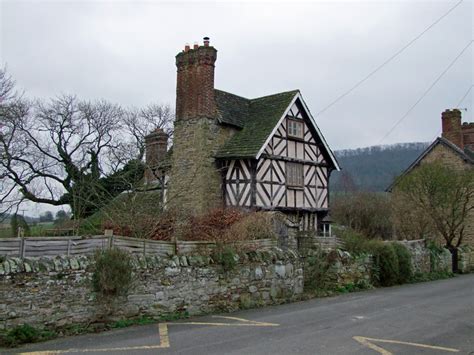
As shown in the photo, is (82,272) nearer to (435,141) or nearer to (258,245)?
(258,245)

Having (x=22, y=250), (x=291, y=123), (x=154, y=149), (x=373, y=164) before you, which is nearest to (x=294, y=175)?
(x=291, y=123)

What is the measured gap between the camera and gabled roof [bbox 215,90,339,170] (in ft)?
70.1

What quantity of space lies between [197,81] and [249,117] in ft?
10.9

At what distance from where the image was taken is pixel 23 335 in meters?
8.73

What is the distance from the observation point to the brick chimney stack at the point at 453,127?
31828 mm

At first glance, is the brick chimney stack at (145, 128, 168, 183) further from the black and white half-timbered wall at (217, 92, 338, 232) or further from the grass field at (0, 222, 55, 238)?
the grass field at (0, 222, 55, 238)

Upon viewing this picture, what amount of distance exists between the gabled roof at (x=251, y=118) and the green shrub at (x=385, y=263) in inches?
248

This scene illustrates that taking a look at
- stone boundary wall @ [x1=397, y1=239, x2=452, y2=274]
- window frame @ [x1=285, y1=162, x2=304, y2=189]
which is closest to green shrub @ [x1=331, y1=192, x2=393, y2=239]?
stone boundary wall @ [x1=397, y1=239, x2=452, y2=274]

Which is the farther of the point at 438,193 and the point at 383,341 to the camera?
the point at 438,193

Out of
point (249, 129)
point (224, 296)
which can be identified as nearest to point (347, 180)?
point (249, 129)

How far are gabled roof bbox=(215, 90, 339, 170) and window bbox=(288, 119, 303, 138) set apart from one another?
0.76 metres

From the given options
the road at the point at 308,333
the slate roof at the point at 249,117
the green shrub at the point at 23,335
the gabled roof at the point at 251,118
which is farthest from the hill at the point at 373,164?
the green shrub at the point at 23,335

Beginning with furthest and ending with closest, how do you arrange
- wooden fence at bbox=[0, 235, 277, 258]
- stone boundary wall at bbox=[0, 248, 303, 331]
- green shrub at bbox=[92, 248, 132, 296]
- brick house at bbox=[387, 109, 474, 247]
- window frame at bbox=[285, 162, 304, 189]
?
brick house at bbox=[387, 109, 474, 247], window frame at bbox=[285, 162, 304, 189], green shrub at bbox=[92, 248, 132, 296], wooden fence at bbox=[0, 235, 277, 258], stone boundary wall at bbox=[0, 248, 303, 331]

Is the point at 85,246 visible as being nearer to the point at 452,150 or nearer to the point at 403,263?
the point at 403,263
